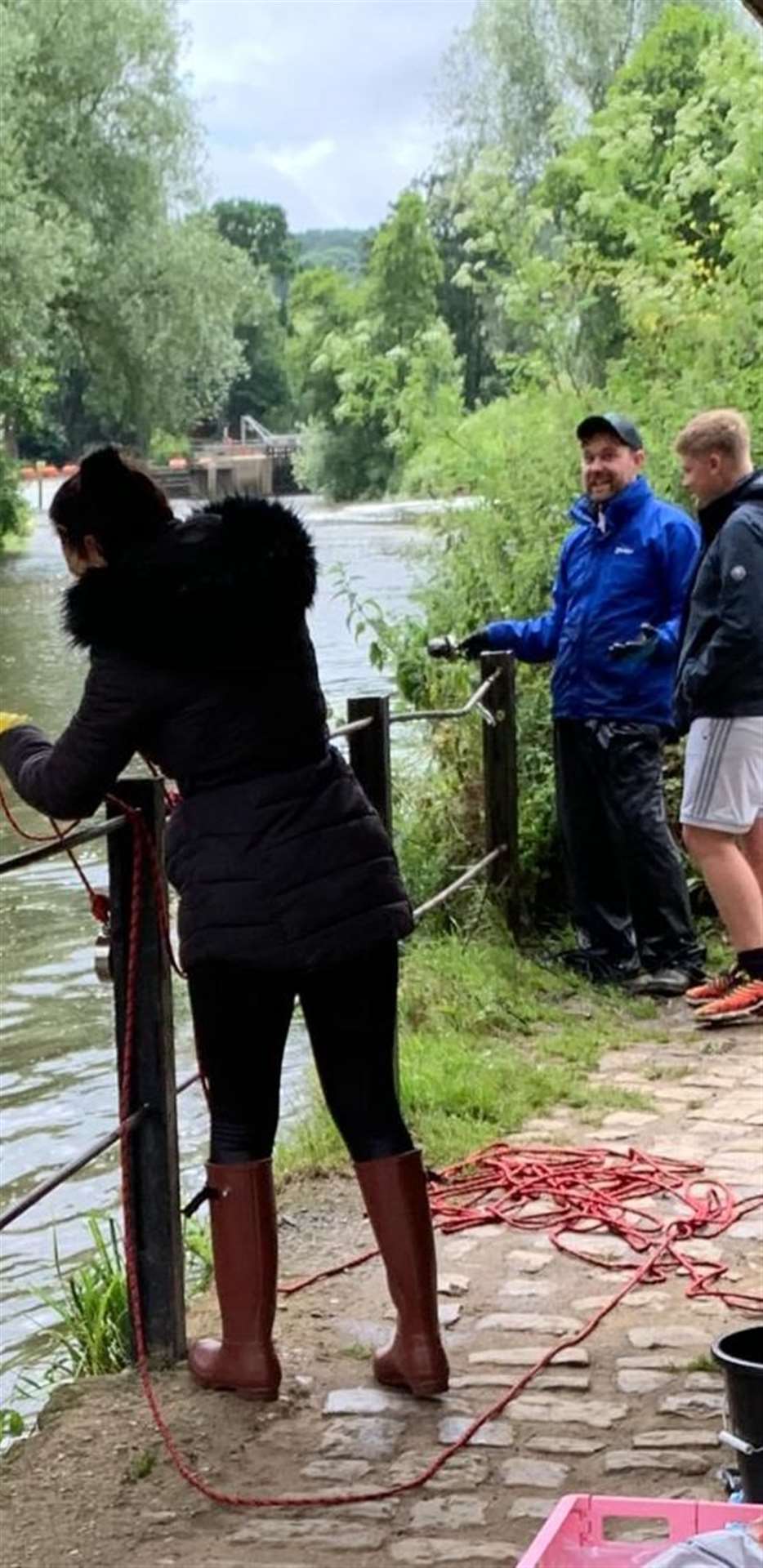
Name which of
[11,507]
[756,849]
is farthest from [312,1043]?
[11,507]

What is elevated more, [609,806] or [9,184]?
[9,184]

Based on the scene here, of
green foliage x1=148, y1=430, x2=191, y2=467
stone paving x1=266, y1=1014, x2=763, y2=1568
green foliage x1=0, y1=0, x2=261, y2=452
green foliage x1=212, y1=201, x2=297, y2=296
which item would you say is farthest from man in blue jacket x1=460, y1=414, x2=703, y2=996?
green foliage x1=212, y1=201, x2=297, y2=296

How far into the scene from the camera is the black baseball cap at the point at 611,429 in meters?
6.52

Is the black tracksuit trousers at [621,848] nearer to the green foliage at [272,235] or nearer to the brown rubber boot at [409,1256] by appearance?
the brown rubber boot at [409,1256]

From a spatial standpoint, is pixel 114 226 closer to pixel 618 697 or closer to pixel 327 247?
pixel 618 697

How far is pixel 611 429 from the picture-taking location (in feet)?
21.4

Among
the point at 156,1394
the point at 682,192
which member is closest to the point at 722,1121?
the point at 156,1394

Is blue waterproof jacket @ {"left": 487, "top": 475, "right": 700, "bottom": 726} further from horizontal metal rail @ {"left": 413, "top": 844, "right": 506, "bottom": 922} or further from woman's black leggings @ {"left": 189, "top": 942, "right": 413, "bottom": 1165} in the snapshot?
A: woman's black leggings @ {"left": 189, "top": 942, "right": 413, "bottom": 1165}

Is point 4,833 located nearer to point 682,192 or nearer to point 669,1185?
point 682,192

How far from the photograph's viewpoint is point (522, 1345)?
3.90m

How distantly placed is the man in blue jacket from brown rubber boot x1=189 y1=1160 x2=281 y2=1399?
3.20 m

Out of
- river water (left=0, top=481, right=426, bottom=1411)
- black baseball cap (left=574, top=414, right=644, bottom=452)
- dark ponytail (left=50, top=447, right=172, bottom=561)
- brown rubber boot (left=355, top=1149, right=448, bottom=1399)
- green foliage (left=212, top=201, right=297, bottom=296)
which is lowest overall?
river water (left=0, top=481, right=426, bottom=1411)

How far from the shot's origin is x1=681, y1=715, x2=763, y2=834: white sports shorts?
228 inches

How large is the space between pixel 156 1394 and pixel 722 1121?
212 cm
